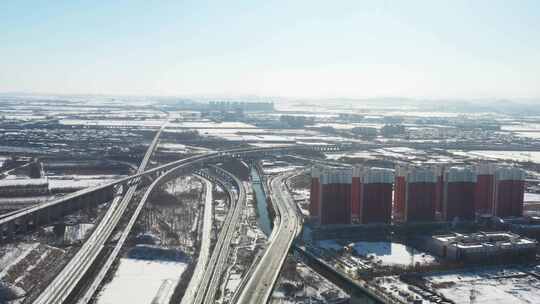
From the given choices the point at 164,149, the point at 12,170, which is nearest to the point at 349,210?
the point at 12,170

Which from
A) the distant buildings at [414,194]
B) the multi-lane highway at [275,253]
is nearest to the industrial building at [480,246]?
the distant buildings at [414,194]

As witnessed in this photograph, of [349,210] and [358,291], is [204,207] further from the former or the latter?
[358,291]

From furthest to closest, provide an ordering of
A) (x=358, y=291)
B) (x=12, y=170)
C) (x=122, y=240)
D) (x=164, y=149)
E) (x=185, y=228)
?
(x=164, y=149)
(x=12, y=170)
(x=185, y=228)
(x=122, y=240)
(x=358, y=291)

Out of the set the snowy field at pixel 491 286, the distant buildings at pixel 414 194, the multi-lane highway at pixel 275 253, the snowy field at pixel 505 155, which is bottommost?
the snowy field at pixel 491 286

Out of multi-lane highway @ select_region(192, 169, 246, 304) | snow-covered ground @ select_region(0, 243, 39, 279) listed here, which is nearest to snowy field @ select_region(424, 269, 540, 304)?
multi-lane highway @ select_region(192, 169, 246, 304)

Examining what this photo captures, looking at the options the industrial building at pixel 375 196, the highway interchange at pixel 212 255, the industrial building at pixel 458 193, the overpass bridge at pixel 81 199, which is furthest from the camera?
Answer: the industrial building at pixel 458 193

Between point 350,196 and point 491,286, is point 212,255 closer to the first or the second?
point 350,196

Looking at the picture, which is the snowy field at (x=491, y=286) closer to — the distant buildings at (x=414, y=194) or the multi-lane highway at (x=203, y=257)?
the distant buildings at (x=414, y=194)
